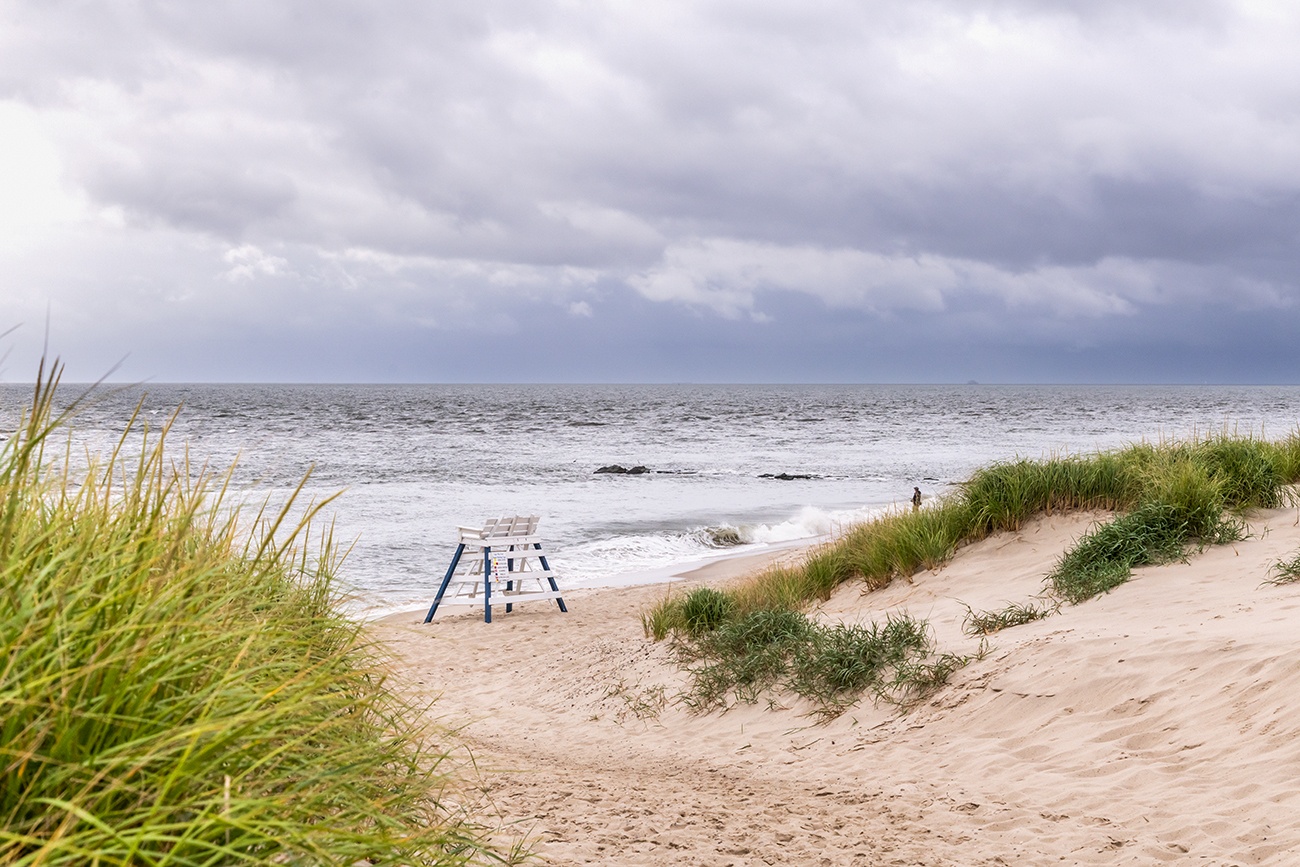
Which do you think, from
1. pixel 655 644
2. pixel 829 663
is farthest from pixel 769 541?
pixel 829 663

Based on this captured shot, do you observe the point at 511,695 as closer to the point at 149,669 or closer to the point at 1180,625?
the point at 1180,625

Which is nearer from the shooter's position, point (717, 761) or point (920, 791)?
point (920, 791)

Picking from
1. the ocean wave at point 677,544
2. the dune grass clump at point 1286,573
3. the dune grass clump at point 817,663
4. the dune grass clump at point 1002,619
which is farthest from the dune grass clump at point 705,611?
the ocean wave at point 677,544

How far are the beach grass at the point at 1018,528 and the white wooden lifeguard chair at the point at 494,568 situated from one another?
2665 mm

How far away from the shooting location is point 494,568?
43.5 ft

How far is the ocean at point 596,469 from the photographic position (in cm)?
1705

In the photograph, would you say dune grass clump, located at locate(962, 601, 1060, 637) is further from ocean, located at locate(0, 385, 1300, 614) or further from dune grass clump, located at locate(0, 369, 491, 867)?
dune grass clump, located at locate(0, 369, 491, 867)

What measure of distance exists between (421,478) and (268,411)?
52.3 metres

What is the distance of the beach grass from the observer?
7.44 meters

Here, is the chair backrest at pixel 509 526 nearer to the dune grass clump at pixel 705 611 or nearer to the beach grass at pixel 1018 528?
the beach grass at pixel 1018 528

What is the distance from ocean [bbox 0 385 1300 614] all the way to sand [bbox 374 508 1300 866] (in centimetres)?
151

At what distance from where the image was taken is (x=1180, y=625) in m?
6.54

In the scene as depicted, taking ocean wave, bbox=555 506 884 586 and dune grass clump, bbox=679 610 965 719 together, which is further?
ocean wave, bbox=555 506 884 586

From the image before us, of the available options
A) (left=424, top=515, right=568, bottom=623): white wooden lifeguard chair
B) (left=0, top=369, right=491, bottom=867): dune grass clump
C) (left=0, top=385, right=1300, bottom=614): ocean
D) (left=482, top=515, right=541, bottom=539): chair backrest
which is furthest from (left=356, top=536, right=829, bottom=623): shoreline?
(left=0, top=369, right=491, bottom=867): dune grass clump
